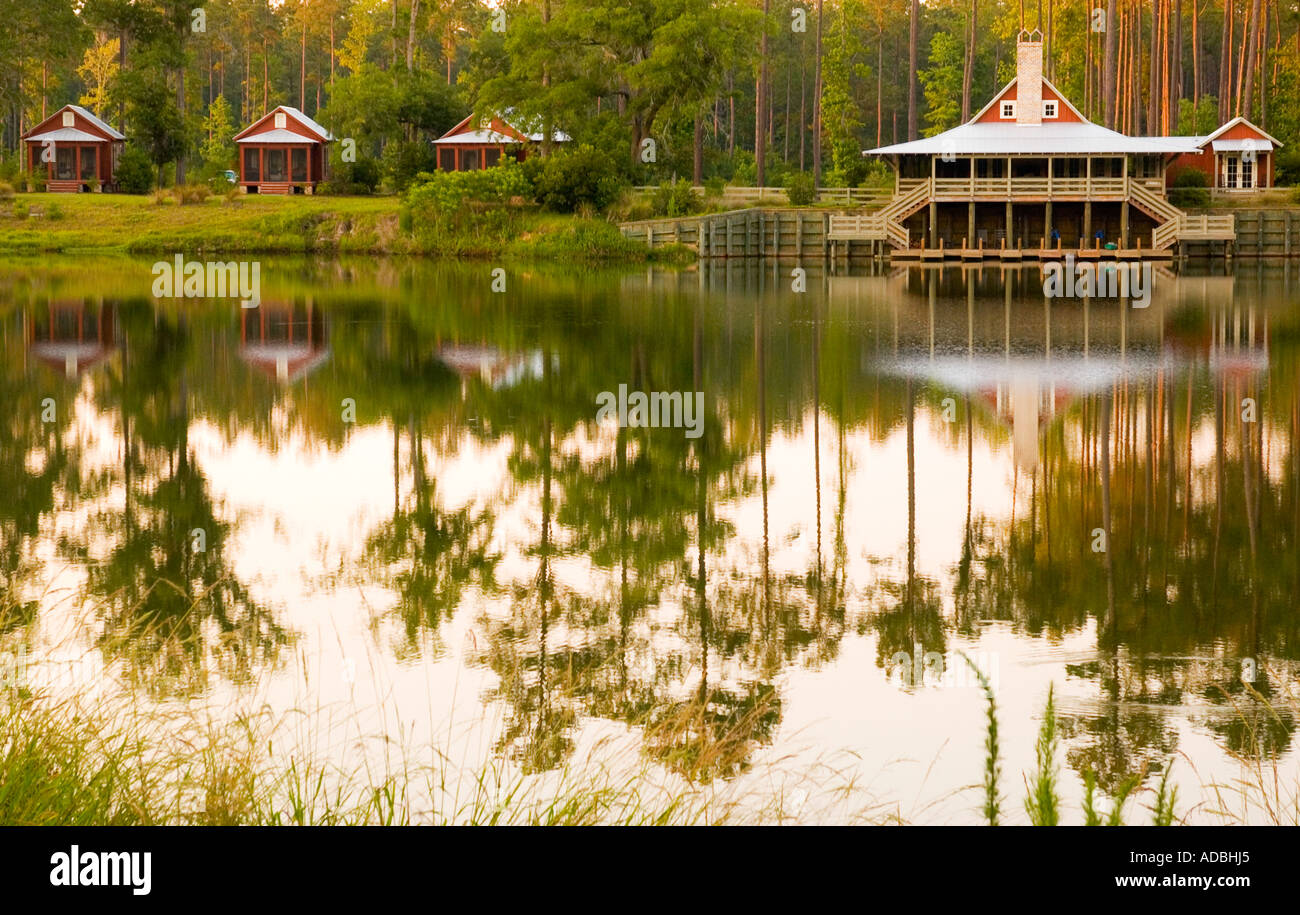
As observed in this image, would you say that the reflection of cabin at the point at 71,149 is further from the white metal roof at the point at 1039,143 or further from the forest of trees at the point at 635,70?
the white metal roof at the point at 1039,143

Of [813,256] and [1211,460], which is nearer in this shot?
[1211,460]

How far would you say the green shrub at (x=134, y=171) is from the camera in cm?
7150

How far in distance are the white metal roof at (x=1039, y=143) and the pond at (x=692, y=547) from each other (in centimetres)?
2776

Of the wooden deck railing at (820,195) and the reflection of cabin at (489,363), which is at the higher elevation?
the wooden deck railing at (820,195)

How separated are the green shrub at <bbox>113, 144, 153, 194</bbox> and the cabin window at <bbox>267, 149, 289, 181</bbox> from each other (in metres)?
4.65

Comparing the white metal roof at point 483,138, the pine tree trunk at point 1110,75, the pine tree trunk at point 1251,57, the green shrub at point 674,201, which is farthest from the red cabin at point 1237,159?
the white metal roof at point 483,138

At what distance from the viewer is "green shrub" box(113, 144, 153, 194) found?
7150cm

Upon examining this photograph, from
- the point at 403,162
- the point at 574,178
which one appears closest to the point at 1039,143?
the point at 574,178

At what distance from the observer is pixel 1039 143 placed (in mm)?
60156

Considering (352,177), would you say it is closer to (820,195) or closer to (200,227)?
(200,227)

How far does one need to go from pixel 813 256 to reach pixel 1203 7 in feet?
163

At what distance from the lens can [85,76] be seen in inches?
4510
